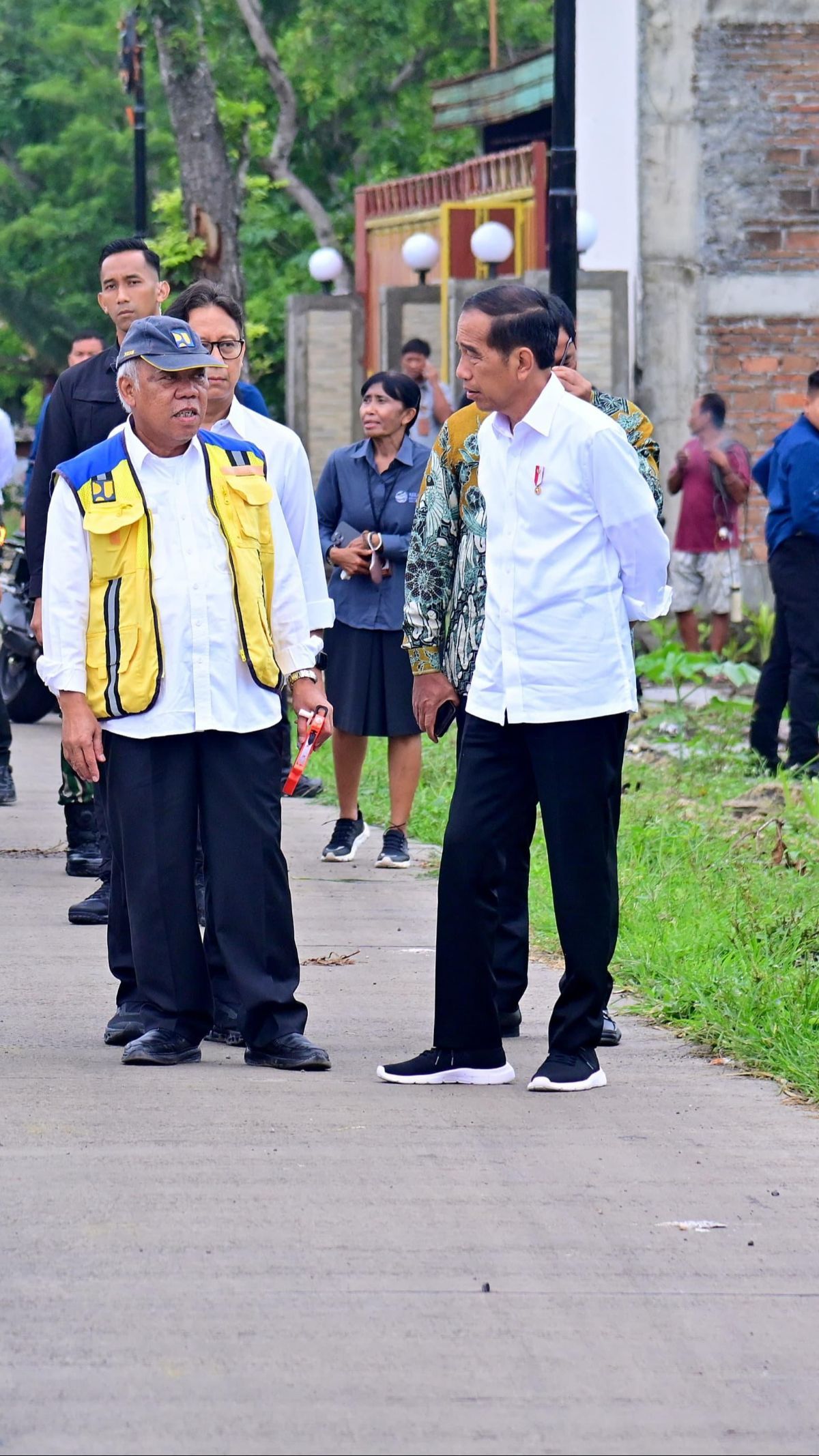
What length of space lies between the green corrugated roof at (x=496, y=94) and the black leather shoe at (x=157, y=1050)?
18.7m

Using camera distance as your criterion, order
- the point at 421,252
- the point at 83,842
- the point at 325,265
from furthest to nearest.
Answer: the point at 325,265 < the point at 421,252 < the point at 83,842

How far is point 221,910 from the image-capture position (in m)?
6.09

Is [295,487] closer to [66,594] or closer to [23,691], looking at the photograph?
[66,594]

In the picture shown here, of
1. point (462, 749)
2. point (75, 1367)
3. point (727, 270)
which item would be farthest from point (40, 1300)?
point (727, 270)

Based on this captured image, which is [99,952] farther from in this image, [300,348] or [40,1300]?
[300,348]

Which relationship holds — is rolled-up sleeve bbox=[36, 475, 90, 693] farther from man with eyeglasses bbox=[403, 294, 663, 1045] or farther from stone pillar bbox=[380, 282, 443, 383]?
stone pillar bbox=[380, 282, 443, 383]

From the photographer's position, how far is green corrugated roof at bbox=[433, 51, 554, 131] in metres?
24.5

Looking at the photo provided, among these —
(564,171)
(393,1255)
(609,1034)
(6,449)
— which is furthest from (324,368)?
(393,1255)

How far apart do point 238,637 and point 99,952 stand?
2085 mm

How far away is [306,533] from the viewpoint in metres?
6.69

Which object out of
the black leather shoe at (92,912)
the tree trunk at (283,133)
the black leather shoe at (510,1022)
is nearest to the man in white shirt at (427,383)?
the black leather shoe at (92,912)

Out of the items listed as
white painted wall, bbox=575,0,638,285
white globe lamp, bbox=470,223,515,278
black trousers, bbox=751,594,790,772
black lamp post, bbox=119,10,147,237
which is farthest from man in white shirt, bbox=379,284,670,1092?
black lamp post, bbox=119,10,147,237

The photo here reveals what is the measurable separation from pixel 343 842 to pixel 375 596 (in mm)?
1065

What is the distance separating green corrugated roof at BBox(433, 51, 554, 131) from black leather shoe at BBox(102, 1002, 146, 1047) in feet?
60.8
